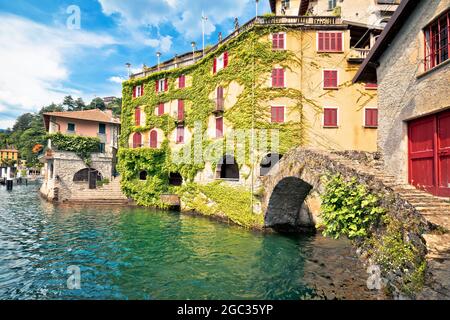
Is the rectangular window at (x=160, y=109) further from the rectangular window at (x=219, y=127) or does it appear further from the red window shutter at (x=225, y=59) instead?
the red window shutter at (x=225, y=59)

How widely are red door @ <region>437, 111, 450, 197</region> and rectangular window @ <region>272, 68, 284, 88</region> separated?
1310cm

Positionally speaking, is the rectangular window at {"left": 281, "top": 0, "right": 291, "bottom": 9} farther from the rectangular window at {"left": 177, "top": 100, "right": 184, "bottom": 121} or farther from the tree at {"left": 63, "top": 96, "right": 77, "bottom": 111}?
the tree at {"left": 63, "top": 96, "right": 77, "bottom": 111}

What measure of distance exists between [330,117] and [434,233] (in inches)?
640

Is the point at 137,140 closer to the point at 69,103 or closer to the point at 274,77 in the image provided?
the point at 274,77

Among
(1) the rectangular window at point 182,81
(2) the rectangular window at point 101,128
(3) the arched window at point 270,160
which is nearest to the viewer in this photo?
(3) the arched window at point 270,160

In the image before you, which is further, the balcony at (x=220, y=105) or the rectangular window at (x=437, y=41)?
the balcony at (x=220, y=105)

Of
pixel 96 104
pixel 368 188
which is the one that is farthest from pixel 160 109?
pixel 96 104

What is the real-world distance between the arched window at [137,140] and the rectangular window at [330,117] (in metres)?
21.1

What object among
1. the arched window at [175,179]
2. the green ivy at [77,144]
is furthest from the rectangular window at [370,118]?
the green ivy at [77,144]

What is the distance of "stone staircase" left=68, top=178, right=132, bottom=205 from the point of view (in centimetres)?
2923

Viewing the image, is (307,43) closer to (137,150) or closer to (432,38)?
(432,38)

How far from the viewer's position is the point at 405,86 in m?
9.58

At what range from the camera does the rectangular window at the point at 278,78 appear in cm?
2025

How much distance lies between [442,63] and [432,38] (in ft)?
4.87
